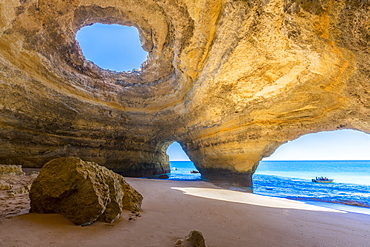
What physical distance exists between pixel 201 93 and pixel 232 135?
316 centimetres

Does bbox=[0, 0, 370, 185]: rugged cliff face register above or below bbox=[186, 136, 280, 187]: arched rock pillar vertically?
above

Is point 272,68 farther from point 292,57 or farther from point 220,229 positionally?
point 220,229

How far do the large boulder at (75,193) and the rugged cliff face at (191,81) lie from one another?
419 centimetres

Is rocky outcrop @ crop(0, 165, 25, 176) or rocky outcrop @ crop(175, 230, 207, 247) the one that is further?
rocky outcrop @ crop(0, 165, 25, 176)

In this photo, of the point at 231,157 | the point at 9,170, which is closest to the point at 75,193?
the point at 9,170

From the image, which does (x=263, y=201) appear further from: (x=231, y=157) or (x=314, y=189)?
(x=314, y=189)

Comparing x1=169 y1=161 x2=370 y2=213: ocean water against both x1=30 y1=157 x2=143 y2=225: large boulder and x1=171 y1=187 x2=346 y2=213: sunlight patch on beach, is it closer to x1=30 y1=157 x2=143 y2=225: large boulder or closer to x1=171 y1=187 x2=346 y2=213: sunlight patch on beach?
x1=171 y1=187 x2=346 y2=213: sunlight patch on beach

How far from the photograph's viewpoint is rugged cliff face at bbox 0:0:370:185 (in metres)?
3.80

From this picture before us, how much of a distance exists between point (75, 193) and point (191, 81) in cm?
659

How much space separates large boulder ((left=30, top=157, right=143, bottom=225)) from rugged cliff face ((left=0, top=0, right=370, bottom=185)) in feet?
13.8

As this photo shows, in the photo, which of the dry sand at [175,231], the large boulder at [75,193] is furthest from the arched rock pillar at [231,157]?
the large boulder at [75,193]

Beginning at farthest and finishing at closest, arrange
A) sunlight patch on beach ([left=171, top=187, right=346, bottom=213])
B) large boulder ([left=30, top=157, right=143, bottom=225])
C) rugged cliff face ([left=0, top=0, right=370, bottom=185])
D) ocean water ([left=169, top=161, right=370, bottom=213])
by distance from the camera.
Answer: ocean water ([left=169, top=161, right=370, bottom=213]), sunlight patch on beach ([left=171, top=187, right=346, bottom=213]), rugged cliff face ([left=0, top=0, right=370, bottom=185]), large boulder ([left=30, top=157, right=143, bottom=225])

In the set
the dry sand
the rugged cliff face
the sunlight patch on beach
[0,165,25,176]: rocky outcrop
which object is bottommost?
the sunlight patch on beach

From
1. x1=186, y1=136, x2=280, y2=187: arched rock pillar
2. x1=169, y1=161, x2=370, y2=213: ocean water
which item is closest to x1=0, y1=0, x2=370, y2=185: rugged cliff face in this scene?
x1=186, y1=136, x2=280, y2=187: arched rock pillar
